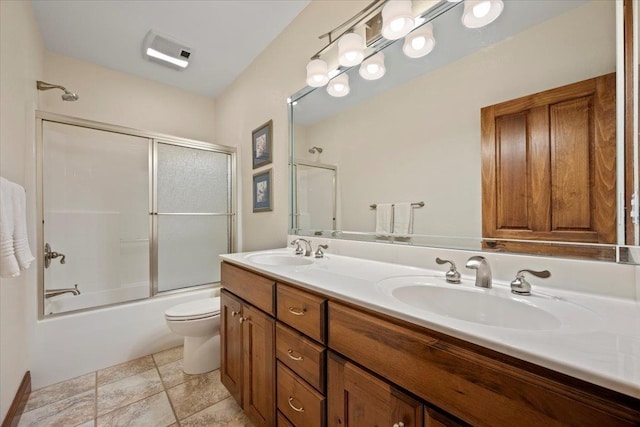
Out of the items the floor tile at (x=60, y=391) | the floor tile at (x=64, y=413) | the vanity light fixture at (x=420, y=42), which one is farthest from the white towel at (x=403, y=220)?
the floor tile at (x=60, y=391)

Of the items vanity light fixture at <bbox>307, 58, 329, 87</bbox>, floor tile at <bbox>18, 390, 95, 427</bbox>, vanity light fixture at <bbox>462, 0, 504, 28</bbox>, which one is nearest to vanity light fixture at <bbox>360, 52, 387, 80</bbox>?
vanity light fixture at <bbox>307, 58, 329, 87</bbox>

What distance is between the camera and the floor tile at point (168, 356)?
6.26 feet

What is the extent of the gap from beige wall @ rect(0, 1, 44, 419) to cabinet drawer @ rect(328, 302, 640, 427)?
1.69 m

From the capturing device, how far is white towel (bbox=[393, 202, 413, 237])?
3.94 ft

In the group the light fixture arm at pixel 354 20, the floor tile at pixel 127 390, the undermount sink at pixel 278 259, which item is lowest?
the floor tile at pixel 127 390

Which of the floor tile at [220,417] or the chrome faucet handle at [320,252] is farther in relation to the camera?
the chrome faucet handle at [320,252]

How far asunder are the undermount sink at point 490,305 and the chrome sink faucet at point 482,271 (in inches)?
0.9

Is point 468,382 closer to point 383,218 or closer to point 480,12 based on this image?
point 383,218

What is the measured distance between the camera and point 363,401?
2.29ft

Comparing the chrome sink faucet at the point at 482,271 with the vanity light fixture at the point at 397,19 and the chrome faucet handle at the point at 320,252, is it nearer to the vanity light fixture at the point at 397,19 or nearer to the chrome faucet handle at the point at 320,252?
the chrome faucet handle at the point at 320,252

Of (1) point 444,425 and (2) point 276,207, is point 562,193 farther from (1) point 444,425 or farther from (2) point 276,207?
(2) point 276,207

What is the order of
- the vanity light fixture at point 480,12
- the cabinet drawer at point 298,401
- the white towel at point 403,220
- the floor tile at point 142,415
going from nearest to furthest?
the cabinet drawer at point 298,401 → the vanity light fixture at point 480,12 → the white towel at point 403,220 → the floor tile at point 142,415

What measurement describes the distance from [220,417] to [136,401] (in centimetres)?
55

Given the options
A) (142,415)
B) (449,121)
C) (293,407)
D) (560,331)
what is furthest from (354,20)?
(142,415)
